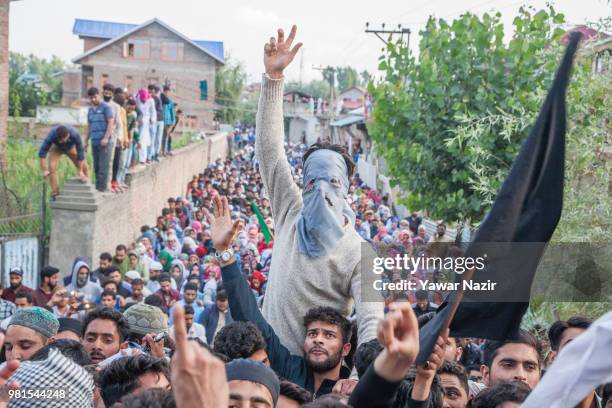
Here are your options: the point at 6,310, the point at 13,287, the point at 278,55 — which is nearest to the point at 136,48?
the point at 13,287

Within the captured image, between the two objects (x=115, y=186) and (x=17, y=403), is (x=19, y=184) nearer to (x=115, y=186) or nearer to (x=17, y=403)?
(x=115, y=186)

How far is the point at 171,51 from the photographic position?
5319 centimetres

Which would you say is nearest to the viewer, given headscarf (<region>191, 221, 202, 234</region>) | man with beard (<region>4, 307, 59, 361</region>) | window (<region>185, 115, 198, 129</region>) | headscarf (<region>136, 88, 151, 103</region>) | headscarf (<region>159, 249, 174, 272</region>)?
man with beard (<region>4, 307, 59, 361</region>)

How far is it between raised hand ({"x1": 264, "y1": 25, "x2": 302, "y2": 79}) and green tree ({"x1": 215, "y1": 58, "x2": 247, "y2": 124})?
50.1 m

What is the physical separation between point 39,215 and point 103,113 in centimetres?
181

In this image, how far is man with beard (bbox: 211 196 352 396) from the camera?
4230 millimetres

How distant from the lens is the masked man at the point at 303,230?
14.1ft

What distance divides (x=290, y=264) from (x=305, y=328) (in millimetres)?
336

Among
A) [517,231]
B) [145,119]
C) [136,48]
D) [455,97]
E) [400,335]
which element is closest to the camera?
[400,335]

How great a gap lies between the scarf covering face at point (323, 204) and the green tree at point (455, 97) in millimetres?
5449

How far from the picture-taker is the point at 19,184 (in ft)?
45.4

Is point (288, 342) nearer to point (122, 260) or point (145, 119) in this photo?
point (122, 260)

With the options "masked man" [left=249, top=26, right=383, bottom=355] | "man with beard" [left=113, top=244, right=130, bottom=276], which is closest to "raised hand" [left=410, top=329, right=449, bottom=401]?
"masked man" [left=249, top=26, right=383, bottom=355]

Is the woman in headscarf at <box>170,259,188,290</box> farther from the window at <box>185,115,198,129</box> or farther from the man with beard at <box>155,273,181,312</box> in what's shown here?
the window at <box>185,115,198,129</box>
